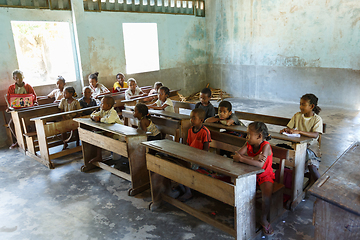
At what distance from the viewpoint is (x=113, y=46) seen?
845 centimetres

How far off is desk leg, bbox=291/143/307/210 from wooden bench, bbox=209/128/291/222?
0.41 ft

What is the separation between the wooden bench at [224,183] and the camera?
2.38 meters

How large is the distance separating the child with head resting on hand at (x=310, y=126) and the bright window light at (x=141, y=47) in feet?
23.0

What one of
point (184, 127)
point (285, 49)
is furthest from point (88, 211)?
point (285, 49)

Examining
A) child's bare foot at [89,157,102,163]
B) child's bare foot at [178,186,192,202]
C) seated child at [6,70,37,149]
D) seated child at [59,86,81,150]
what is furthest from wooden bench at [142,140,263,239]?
seated child at [6,70,37,149]

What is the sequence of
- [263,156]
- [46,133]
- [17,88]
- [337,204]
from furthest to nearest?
1. [17,88]
2. [46,133]
3. [263,156]
4. [337,204]

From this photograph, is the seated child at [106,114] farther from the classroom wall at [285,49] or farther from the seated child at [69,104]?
the classroom wall at [285,49]

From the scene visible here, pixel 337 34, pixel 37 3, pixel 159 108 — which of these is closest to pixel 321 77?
pixel 337 34

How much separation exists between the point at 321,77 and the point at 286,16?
220 cm

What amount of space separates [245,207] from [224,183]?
290 mm

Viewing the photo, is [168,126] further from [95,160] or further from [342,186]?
[342,186]

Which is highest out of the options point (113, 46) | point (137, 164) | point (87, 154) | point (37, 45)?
point (37, 45)

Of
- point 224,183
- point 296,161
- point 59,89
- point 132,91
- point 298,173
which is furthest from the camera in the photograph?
point 132,91

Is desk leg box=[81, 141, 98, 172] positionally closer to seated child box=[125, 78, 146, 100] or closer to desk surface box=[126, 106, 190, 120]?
desk surface box=[126, 106, 190, 120]
